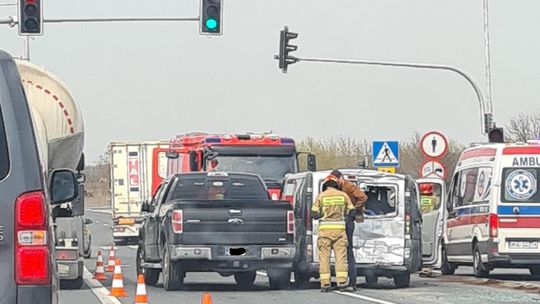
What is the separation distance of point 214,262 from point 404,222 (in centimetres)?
321

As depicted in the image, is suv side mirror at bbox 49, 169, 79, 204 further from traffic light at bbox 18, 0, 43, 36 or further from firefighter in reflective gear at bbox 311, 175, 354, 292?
traffic light at bbox 18, 0, 43, 36

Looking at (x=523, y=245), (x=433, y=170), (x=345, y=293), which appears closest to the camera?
(x=345, y=293)

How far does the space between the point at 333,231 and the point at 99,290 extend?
3983 millimetres

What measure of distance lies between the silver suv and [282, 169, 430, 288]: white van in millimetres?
13044

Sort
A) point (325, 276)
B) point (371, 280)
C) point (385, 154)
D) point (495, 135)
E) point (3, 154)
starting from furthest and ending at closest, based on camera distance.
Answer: point (385, 154)
point (495, 135)
point (371, 280)
point (325, 276)
point (3, 154)

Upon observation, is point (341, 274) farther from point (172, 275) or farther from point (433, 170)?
point (433, 170)

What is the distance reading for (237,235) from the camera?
61.4 feet

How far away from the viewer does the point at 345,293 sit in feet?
60.4

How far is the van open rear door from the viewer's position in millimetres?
22812

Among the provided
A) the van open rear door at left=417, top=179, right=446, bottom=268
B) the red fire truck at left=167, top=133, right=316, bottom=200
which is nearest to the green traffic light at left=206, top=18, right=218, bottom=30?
the red fire truck at left=167, top=133, right=316, bottom=200

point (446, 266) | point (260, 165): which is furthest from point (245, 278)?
point (260, 165)

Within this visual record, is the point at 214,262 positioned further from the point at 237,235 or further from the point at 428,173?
the point at 428,173

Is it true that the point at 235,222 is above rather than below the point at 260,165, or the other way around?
below

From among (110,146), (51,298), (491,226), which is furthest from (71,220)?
(110,146)
